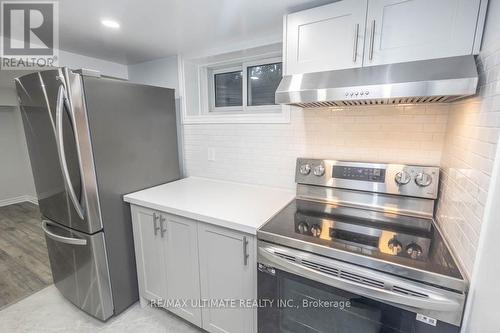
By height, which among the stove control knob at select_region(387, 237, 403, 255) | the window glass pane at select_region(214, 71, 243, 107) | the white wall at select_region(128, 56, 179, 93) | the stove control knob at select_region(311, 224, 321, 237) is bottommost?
the stove control knob at select_region(387, 237, 403, 255)

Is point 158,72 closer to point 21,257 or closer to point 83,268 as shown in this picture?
point 83,268

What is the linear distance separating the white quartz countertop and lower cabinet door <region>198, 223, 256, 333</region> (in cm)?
8

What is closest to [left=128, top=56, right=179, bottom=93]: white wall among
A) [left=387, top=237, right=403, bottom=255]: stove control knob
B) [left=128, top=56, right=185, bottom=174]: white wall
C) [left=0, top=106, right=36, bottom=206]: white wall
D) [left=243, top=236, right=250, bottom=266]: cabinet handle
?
[left=128, top=56, right=185, bottom=174]: white wall

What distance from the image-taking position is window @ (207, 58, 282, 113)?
202 centimetres

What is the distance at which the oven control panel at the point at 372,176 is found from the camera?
132cm

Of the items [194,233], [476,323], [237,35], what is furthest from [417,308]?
[237,35]

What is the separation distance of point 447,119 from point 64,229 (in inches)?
99.6

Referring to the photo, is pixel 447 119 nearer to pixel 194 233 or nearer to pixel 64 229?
pixel 194 233

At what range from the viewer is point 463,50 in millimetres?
987

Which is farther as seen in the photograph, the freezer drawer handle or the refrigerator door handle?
the freezer drawer handle

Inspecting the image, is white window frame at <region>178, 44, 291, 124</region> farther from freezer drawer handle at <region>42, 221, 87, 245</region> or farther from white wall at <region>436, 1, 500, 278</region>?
freezer drawer handle at <region>42, 221, 87, 245</region>

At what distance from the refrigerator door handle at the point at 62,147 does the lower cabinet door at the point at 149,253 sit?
1.11 ft

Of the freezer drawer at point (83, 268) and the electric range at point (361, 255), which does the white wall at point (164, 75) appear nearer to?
the freezer drawer at point (83, 268)

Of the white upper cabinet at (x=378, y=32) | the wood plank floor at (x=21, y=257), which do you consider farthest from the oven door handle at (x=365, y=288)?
the wood plank floor at (x=21, y=257)
